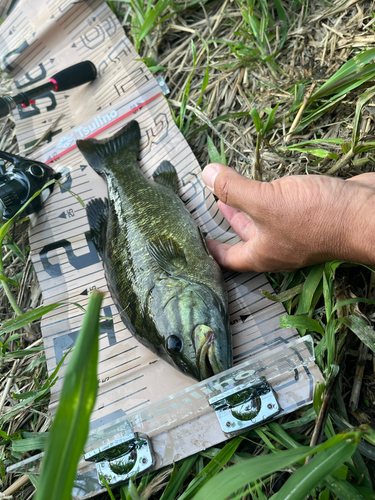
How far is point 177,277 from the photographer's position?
1.98 meters

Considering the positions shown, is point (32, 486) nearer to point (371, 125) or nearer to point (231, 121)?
point (231, 121)

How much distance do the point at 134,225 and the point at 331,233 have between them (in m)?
1.15

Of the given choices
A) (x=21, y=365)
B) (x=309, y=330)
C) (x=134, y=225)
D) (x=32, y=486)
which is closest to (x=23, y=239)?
(x=21, y=365)

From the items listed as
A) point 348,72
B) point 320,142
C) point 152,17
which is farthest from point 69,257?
point 348,72

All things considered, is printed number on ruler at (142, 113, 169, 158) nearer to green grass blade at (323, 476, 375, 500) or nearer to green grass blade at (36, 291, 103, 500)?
green grass blade at (36, 291, 103, 500)

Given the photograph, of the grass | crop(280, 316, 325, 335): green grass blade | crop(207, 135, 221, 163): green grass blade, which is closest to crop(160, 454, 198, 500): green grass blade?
the grass

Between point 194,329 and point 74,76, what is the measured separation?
8.47ft

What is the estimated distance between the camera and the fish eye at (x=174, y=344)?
1828 mm

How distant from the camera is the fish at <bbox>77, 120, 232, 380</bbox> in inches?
71.6

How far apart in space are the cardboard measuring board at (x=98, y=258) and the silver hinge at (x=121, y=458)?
0.04 meters

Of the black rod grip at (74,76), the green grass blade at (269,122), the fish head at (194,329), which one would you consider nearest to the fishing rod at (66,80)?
the black rod grip at (74,76)

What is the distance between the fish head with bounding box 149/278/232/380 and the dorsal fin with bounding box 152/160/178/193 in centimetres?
91

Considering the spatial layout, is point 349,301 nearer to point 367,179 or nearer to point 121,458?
point 367,179

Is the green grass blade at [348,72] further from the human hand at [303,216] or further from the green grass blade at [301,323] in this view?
the green grass blade at [301,323]
